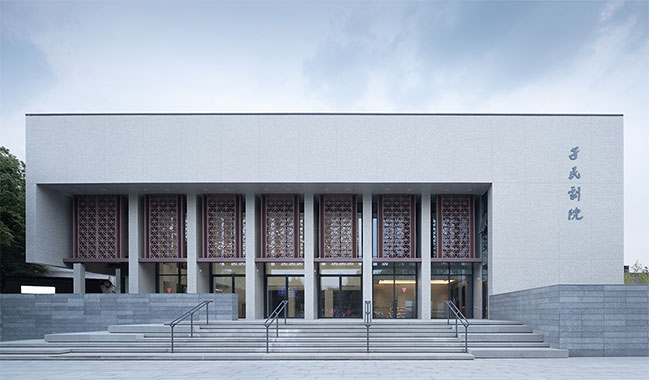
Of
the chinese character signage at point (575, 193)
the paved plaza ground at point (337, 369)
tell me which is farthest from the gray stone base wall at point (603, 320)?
the chinese character signage at point (575, 193)

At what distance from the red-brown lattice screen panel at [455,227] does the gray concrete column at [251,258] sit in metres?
7.47

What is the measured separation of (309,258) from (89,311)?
806 cm

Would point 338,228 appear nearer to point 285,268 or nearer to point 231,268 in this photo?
point 285,268

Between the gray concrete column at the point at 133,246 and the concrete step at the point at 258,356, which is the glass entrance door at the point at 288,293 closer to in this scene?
the gray concrete column at the point at 133,246

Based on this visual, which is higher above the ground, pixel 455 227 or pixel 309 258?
pixel 455 227

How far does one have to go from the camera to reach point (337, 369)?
10.2 meters

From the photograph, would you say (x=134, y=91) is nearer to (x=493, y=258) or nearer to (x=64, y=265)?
(x=64, y=265)

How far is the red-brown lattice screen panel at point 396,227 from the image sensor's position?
19.7 meters

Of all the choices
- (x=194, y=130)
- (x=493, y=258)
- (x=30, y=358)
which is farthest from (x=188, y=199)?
(x=493, y=258)

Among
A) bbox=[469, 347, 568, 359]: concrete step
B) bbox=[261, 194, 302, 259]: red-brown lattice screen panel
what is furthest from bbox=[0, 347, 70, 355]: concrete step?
bbox=[469, 347, 568, 359]: concrete step

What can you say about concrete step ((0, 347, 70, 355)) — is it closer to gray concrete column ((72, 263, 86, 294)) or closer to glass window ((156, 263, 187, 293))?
gray concrete column ((72, 263, 86, 294))

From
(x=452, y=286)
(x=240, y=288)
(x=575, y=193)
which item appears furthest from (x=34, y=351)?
(x=575, y=193)

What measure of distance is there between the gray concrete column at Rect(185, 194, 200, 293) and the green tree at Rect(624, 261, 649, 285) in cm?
2179

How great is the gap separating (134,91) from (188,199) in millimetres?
79693
